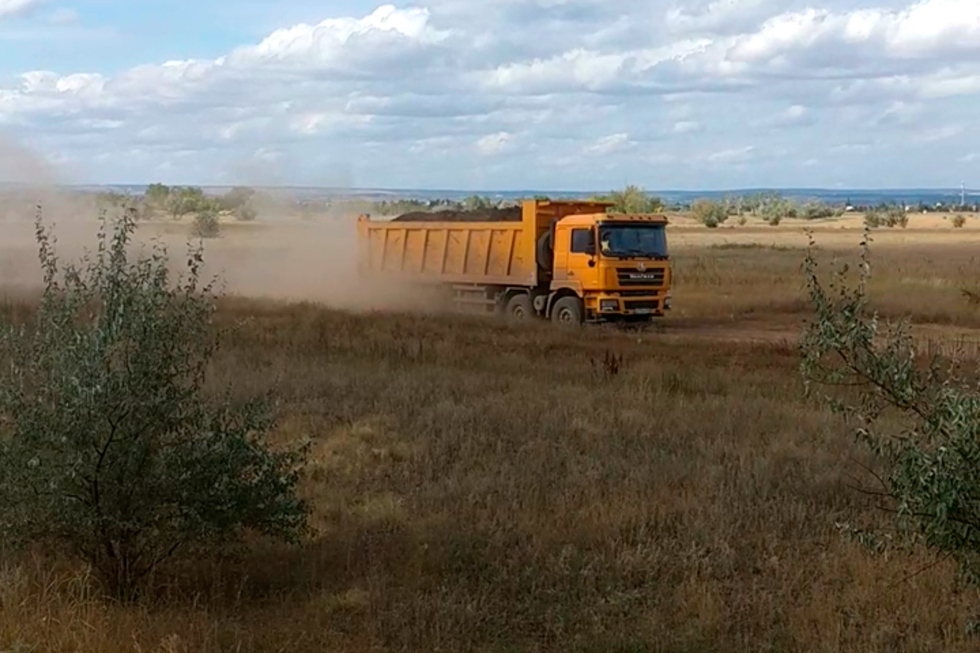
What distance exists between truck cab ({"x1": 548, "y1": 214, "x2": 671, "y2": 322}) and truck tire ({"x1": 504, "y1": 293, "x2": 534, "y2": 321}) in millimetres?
1009

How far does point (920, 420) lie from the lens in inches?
187

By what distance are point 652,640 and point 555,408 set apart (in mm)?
6750

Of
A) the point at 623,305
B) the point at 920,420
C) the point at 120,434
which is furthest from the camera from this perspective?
the point at 623,305

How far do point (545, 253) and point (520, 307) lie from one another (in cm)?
146

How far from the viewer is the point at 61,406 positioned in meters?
6.49

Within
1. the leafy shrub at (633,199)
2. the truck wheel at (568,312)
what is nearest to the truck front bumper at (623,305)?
the truck wheel at (568,312)

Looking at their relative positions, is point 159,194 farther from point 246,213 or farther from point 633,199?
point 633,199

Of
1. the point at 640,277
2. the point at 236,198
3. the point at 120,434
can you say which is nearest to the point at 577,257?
the point at 640,277

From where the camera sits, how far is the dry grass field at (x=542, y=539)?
650 cm

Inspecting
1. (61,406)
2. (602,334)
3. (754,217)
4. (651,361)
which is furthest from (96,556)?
(754,217)

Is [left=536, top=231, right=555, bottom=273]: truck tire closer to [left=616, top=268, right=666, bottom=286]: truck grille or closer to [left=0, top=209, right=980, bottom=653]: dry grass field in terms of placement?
[left=616, top=268, right=666, bottom=286]: truck grille

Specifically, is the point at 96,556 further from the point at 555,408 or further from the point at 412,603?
the point at 555,408

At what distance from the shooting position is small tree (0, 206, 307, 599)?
257 inches

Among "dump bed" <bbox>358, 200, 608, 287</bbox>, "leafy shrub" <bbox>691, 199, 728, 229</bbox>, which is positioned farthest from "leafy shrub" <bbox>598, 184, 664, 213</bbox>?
"dump bed" <bbox>358, 200, 608, 287</bbox>
